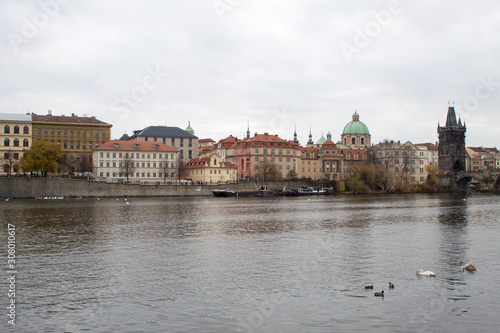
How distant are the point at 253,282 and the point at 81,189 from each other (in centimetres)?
8547

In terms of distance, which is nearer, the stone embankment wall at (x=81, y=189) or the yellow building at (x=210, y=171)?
the stone embankment wall at (x=81, y=189)

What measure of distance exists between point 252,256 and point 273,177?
111629mm

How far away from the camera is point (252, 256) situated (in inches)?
1025

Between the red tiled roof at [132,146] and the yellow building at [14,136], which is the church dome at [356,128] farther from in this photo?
the yellow building at [14,136]

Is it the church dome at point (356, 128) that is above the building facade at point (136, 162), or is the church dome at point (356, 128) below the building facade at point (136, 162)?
above

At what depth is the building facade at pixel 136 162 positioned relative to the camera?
11944 cm

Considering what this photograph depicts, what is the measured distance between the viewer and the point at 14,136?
11700 centimetres

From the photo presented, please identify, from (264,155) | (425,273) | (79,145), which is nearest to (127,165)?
(79,145)

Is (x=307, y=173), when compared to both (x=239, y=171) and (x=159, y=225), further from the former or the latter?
(x=159, y=225)

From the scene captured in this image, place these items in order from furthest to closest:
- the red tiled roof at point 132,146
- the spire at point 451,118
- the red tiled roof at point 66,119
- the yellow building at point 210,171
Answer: the spire at point 451,118 < the yellow building at point 210,171 < the red tiled roof at point 66,119 < the red tiled roof at point 132,146

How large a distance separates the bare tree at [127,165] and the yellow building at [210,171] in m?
16.0

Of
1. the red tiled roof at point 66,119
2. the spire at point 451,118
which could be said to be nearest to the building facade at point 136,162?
the red tiled roof at point 66,119

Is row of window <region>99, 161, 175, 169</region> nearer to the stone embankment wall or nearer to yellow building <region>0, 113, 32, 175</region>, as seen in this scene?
the stone embankment wall

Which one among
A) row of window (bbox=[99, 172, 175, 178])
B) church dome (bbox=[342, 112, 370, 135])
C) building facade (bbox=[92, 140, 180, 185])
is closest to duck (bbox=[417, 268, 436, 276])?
building facade (bbox=[92, 140, 180, 185])
